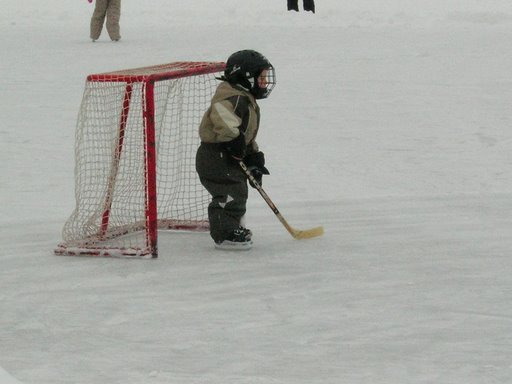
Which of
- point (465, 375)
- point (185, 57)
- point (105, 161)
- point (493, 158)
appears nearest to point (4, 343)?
point (465, 375)

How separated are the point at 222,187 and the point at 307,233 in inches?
21.2

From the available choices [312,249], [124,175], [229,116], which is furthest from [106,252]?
[312,249]

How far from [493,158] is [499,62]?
13.2 ft

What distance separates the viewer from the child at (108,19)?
14.4 m

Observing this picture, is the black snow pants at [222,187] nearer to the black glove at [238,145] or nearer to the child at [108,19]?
the black glove at [238,145]

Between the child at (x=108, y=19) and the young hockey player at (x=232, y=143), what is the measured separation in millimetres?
8603

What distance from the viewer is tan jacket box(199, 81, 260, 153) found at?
18.8ft

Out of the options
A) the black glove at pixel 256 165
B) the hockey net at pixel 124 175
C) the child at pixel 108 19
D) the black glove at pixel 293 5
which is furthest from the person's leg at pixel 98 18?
the black glove at pixel 256 165

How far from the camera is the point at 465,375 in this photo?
160 inches

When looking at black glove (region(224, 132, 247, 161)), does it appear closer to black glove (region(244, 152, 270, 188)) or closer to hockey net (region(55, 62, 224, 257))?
black glove (region(244, 152, 270, 188))

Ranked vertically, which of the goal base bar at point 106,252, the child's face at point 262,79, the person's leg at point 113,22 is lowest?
the person's leg at point 113,22

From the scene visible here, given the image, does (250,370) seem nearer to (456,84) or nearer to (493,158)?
(493,158)

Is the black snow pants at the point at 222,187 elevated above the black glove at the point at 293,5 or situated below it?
above

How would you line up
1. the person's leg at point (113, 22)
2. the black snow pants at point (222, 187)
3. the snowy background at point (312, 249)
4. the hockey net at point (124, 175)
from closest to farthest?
the snowy background at point (312, 249) < the hockey net at point (124, 175) < the black snow pants at point (222, 187) < the person's leg at point (113, 22)
